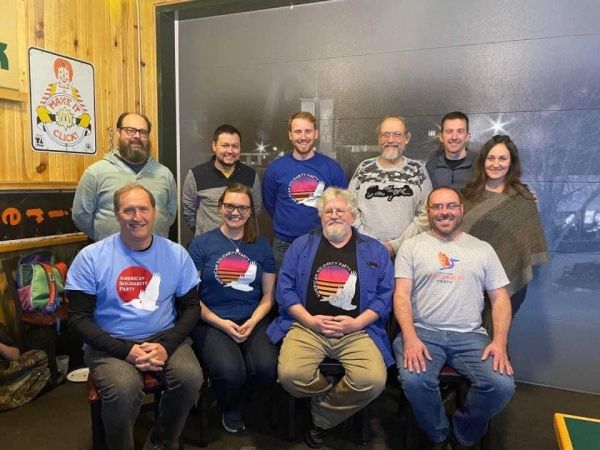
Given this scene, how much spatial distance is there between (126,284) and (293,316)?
771 mm

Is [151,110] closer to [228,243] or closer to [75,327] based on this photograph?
[228,243]

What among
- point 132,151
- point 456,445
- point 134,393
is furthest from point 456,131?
point 134,393

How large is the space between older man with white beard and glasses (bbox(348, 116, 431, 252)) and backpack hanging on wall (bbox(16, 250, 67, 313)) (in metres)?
1.87

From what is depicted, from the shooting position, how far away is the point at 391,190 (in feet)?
8.32

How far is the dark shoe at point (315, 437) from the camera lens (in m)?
2.21

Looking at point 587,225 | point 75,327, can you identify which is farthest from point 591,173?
point 75,327

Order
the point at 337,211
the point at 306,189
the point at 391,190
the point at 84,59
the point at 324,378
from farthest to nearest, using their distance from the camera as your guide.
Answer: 1. the point at 84,59
2. the point at 306,189
3. the point at 391,190
4. the point at 337,211
5. the point at 324,378

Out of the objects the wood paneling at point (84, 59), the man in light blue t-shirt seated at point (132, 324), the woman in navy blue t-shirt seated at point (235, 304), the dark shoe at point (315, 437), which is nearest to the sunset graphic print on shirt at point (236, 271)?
the woman in navy blue t-shirt seated at point (235, 304)

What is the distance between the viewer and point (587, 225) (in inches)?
111

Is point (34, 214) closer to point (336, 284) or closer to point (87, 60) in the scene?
point (87, 60)

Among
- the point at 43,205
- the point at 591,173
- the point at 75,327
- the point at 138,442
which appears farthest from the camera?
the point at 43,205

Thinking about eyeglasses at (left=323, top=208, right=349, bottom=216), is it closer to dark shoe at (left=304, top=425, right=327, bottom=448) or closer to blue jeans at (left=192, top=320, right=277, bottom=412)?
→ blue jeans at (left=192, top=320, right=277, bottom=412)

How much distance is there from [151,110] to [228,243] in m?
1.86

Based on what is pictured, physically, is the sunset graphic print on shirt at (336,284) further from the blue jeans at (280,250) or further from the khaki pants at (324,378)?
the blue jeans at (280,250)
